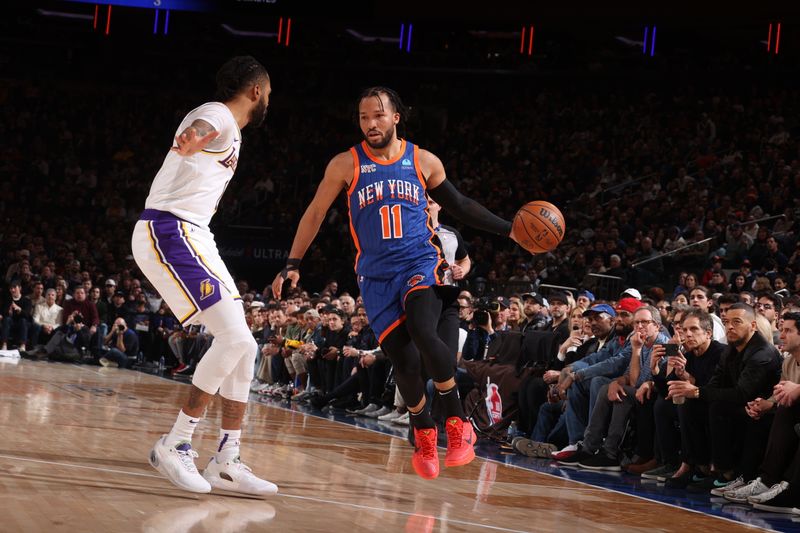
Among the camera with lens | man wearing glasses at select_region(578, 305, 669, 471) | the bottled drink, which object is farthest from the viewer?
the camera with lens

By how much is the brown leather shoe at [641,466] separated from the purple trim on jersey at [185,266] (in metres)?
3.90

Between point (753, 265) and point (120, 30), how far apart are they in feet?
67.0

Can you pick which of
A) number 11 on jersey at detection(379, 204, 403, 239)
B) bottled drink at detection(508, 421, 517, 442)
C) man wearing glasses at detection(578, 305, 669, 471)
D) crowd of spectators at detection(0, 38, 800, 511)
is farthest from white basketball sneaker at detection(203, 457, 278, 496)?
bottled drink at detection(508, 421, 517, 442)

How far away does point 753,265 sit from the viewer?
1319 centimetres

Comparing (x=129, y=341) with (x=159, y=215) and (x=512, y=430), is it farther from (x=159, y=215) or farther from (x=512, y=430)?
(x=159, y=215)

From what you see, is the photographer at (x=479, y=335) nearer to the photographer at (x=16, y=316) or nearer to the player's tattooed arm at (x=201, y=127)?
the player's tattooed arm at (x=201, y=127)

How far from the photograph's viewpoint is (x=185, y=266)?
14.5 feet

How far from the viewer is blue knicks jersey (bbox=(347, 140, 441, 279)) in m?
5.01

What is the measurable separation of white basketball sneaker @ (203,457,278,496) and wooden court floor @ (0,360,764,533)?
11cm

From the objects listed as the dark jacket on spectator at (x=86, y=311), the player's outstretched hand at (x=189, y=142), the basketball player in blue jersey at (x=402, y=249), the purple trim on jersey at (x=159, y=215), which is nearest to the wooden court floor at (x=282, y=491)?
the basketball player in blue jersey at (x=402, y=249)

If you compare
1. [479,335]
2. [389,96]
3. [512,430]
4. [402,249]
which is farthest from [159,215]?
[479,335]

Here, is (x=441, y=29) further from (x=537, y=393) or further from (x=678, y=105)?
(x=537, y=393)

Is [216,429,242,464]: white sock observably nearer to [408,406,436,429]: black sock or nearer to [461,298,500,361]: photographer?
[408,406,436,429]: black sock

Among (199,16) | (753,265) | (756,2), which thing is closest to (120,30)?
(199,16)
